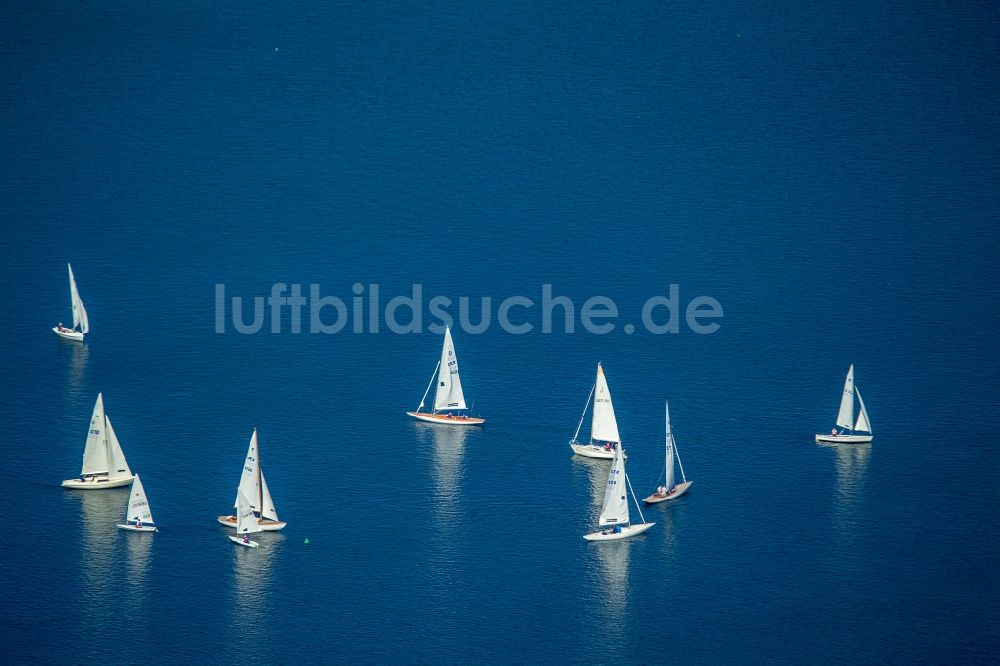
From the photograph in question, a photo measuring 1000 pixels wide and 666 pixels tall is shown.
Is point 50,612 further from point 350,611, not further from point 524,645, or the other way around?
point 524,645

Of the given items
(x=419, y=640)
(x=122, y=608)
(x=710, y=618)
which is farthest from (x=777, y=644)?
(x=122, y=608)

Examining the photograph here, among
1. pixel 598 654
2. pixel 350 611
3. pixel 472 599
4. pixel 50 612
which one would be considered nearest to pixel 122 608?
pixel 50 612

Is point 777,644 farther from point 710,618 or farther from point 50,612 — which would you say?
point 50,612

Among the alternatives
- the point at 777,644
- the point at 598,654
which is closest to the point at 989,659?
the point at 777,644

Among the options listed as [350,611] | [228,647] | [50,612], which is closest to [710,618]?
[350,611]

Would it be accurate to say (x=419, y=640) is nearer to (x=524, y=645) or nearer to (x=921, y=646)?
(x=524, y=645)

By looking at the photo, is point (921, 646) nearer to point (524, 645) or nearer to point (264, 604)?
point (524, 645)
